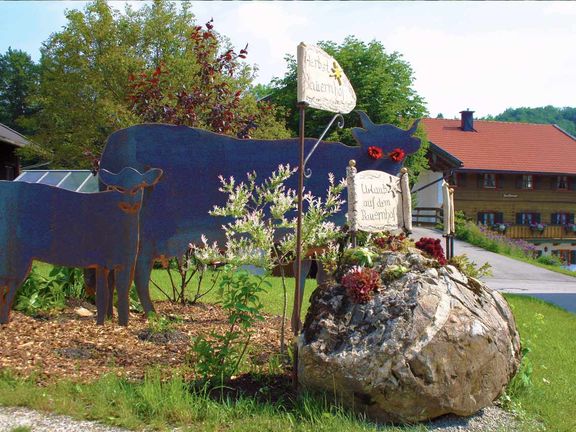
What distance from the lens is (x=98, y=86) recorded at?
24.8m

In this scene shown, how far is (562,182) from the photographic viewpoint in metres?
44.6

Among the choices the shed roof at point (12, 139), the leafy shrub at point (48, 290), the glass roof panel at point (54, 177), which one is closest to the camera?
the leafy shrub at point (48, 290)

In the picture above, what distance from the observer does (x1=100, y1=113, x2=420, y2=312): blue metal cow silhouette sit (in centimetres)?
842

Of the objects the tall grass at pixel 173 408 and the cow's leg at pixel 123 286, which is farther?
the cow's leg at pixel 123 286

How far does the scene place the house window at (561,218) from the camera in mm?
44469

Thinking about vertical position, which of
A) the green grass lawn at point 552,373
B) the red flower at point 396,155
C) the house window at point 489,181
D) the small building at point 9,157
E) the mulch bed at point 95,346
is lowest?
the green grass lawn at point 552,373

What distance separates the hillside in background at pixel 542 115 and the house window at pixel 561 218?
49287mm

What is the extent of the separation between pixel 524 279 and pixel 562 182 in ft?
77.4

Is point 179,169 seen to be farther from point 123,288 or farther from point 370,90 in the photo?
point 370,90

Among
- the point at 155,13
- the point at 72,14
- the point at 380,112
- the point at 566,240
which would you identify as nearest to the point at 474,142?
the point at 566,240

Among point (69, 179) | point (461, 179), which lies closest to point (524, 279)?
point (69, 179)

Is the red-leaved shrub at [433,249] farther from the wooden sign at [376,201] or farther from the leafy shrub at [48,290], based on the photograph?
the leafy shrub at [48,290]

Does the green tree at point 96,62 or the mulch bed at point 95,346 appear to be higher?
the green tree at point 96,62

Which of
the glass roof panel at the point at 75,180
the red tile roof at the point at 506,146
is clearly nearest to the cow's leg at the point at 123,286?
the glass roof panel at the point at 75,180
